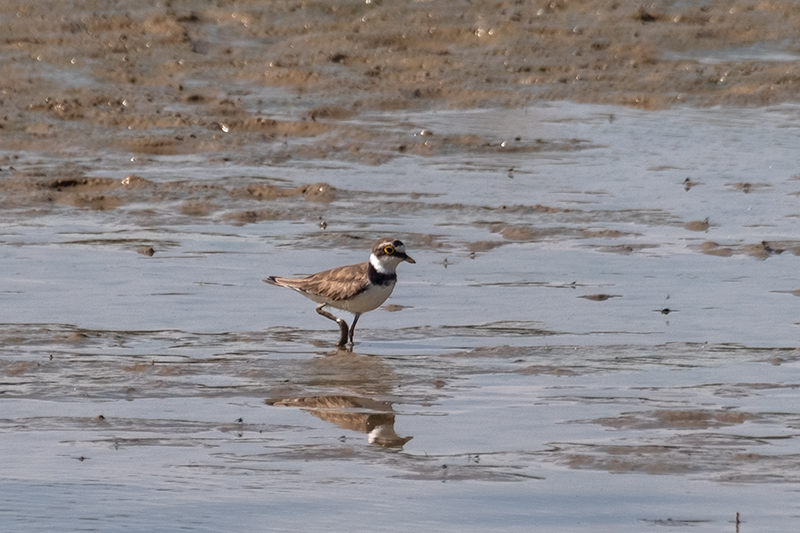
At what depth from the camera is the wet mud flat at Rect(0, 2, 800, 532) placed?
6184 millimetres

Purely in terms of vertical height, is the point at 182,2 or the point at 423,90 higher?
the point at 182,2

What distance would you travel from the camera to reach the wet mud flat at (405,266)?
20.3ft

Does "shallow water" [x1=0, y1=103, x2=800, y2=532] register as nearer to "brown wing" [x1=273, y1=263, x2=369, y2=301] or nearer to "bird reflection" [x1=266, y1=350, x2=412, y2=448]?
"bird reflection" [x1=266, y1=350, x2=412, y2=448]

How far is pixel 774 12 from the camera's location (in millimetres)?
20000

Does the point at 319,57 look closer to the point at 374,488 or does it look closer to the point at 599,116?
the point at 599,116

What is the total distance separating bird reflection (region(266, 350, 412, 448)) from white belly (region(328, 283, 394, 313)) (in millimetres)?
471

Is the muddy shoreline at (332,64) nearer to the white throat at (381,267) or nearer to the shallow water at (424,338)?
the shallow water at (424,338)

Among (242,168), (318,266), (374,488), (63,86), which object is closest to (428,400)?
(374,488)

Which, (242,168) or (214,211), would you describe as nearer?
(214,211)

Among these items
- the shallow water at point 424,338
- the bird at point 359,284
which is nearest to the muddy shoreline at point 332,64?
the shallow water at point 424,338

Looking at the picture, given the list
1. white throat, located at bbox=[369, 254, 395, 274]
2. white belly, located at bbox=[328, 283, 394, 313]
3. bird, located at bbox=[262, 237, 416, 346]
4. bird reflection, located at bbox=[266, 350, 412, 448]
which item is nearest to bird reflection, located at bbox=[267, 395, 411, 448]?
bird reflection, located at bbox=[266, 350, 412, 448]

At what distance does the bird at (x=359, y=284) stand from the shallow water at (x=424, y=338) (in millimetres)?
202

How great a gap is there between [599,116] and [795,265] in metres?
5.95

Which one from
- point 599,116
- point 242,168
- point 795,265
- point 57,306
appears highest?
point 599,116
